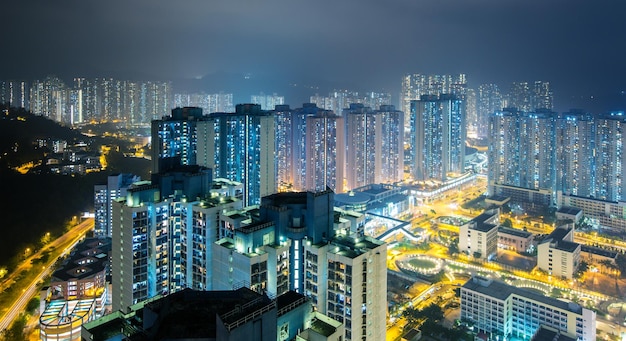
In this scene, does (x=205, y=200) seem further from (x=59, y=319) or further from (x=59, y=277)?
(x=59, y=277)

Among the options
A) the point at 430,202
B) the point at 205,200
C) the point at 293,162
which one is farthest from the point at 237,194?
the point at 430,202

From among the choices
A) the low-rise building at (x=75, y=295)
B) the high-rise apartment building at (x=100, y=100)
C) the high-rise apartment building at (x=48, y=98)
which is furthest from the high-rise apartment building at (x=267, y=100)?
the low-rise building at (x=75, y=295)

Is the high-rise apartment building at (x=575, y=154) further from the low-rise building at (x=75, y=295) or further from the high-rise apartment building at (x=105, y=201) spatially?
the low-rise building at (x=75, y=295)

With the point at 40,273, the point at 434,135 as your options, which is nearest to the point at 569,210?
the point at 434,135

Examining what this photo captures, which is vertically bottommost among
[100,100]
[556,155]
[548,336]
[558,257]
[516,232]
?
[548,336]

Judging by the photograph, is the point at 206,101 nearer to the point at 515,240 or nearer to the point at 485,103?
the point at 485,103

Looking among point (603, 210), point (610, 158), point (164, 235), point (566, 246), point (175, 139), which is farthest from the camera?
point (610, 158)
